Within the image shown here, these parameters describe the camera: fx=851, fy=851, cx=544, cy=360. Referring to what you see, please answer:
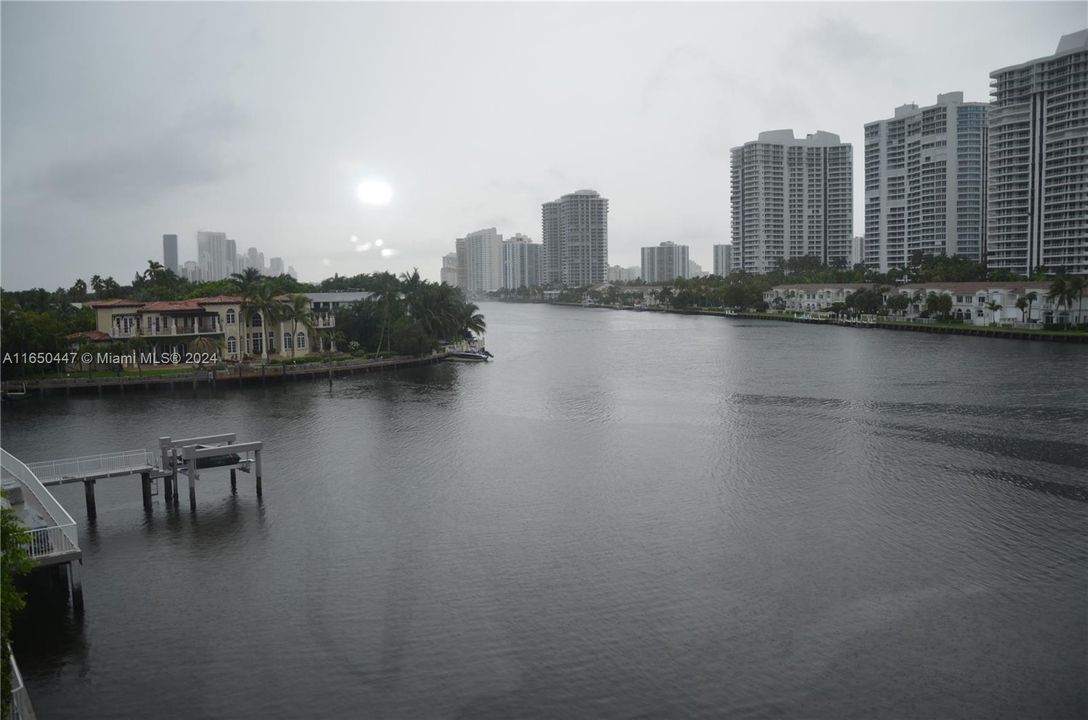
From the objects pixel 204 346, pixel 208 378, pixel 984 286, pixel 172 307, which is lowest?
pixel 208 378

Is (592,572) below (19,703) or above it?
below

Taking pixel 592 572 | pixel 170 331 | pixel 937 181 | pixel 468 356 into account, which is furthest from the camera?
pixel 937 181

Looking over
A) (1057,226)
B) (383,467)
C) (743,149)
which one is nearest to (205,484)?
(383,467)

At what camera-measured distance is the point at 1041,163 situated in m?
120

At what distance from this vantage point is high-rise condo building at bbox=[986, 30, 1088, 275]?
113 m

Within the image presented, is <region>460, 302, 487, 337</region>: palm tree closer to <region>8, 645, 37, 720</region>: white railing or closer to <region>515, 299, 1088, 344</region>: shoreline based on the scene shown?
<region>515, 299, 1088, 344</region>: shoreline

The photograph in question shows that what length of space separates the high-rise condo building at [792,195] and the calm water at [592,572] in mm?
161091

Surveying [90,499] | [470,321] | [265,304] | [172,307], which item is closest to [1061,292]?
[470,321]

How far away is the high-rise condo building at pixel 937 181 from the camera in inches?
5807

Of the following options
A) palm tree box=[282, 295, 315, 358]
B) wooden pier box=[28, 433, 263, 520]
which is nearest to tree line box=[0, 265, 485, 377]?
palm tree box=[282, 295, 315, 358]

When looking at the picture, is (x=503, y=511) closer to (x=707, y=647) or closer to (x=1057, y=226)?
(x=707, y=647)

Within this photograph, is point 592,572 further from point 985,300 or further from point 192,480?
point 985,300

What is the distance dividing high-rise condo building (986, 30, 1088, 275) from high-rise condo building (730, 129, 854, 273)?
68735 millimetres

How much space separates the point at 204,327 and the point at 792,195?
164 m
